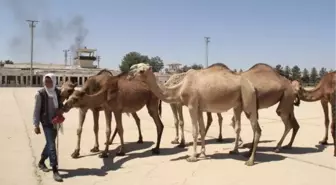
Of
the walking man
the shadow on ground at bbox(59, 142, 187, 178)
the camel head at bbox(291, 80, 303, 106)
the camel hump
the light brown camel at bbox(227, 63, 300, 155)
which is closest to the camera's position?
the walking man

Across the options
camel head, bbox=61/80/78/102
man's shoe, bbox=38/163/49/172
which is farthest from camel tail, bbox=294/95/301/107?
man's shoe, bbox=38/163/49/172

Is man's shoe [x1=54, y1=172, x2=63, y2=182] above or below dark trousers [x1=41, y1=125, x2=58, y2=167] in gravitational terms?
below

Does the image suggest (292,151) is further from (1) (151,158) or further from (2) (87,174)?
(2) (87,174)

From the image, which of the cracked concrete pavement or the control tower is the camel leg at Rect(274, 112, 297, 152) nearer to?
the cracked concrete pavement

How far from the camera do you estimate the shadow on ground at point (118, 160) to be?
8.12 meters

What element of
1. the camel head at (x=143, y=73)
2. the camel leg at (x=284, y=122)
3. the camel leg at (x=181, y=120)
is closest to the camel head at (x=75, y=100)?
the camel head at (x=143, y=73)

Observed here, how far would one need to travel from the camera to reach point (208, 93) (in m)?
9.06

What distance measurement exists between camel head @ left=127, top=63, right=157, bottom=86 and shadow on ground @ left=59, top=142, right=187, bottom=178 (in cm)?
200

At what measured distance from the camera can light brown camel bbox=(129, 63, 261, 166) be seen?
9.01 metres

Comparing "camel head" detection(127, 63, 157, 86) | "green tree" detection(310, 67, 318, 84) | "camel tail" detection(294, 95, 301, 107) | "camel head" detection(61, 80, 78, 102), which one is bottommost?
"camel tail" detection(294, 95, 301, 107)

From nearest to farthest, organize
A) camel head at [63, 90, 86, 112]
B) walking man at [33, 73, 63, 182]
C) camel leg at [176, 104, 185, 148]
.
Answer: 1. walking man at [33, 73, 63, 182]
2. camel head at [63, 90, 86, 112]
3. camel leg at [176, 104, 185, 148]

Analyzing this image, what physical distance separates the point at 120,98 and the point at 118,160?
1587mm

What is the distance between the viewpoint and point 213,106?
9.18 m

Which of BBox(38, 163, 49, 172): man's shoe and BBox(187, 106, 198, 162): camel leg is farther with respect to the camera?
BBox(187, 106, 198, 162): camel leg
